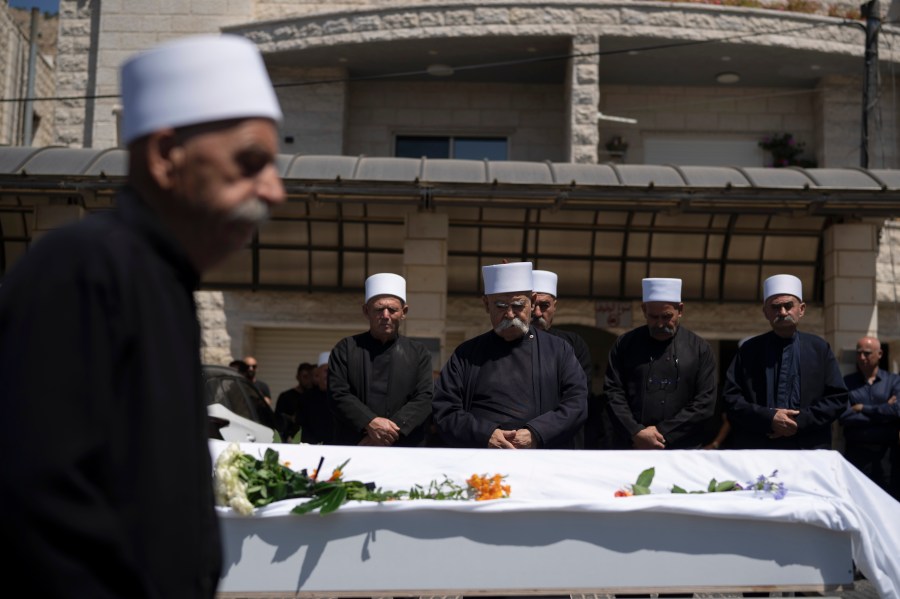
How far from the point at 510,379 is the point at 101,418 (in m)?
5.08

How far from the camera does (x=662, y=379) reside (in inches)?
296

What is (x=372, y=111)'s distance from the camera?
19.0m

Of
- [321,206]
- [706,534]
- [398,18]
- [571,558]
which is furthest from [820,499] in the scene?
[398,18]

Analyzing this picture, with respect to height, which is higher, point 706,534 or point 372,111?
point 372,111

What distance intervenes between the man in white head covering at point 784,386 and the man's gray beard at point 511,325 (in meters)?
1.80

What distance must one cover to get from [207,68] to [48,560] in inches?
34.2

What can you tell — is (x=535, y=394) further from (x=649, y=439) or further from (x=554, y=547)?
(x=554, y=547)

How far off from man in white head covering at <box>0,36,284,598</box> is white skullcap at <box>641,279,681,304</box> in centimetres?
599

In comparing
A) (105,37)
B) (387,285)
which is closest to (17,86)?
(105,37)

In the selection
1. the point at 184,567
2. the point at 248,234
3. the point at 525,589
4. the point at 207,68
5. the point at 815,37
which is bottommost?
the point at 525,589

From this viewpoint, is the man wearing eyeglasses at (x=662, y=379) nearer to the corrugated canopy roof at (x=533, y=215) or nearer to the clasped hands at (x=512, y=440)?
the clasped hands at (x=512, y=440)

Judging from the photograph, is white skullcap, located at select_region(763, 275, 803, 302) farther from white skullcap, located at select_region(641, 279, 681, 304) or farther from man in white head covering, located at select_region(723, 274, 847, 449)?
white skullcap, located at select_region(641, 279, 681, 304)

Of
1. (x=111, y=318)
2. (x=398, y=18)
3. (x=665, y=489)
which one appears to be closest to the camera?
(x=111, y=318)

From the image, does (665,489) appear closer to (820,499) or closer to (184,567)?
(820,499)
